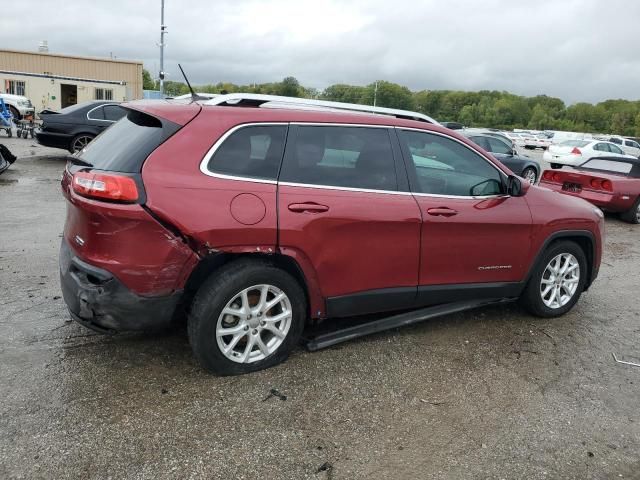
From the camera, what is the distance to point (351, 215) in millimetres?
3652

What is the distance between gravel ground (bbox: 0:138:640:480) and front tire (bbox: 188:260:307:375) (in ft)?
0.45

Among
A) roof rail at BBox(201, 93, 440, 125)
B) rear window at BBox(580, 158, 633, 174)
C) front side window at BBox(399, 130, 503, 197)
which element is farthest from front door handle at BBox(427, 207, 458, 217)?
rear window at BBox(580, 158, 633, 174)

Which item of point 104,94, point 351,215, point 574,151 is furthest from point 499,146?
point 104,94

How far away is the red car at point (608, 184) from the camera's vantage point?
404 inches

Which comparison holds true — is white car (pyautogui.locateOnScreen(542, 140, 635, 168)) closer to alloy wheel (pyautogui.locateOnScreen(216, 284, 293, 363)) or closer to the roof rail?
the roof rail

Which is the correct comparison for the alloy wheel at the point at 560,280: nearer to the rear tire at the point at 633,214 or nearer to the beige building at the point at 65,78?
the rear tire at the point at 633,214

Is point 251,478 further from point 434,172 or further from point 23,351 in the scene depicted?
point 434,172

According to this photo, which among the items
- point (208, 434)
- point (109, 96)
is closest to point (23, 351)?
point (208, 434)

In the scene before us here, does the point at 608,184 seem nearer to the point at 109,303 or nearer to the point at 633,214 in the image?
the point at 633,214

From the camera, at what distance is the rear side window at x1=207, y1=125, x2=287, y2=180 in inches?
132

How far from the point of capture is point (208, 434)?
116 inches

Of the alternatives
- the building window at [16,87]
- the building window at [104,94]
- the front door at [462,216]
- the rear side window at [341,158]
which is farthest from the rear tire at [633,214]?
the building window at [16,87]

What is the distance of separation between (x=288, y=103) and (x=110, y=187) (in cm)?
144

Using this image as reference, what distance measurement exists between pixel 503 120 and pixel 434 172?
135562 mm
